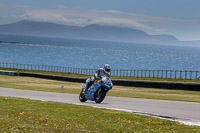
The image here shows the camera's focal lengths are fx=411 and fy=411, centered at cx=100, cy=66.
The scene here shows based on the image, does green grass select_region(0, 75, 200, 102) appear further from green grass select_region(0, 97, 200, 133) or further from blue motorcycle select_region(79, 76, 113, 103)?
green grass select_region(0, 97, 200, 133)

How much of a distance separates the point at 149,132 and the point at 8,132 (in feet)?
12.7

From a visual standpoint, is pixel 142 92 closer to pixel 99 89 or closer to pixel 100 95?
pixel 100 95

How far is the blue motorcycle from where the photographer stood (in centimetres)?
2016

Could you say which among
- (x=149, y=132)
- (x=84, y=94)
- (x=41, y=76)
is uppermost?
(x=149, y=132)

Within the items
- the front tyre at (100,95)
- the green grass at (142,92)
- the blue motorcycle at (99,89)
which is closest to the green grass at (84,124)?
the blue motorcycle at (99,89)

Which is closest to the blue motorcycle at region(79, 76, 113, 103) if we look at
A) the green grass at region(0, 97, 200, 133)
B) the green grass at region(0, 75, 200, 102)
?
the green grass at region(0, 97, 200, 133)

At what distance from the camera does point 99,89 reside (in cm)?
Answer: 2106

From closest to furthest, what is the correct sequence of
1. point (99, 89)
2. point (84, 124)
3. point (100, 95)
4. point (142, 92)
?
point (84, 124), point (99, 89), point (100, 95), point (142, 92)

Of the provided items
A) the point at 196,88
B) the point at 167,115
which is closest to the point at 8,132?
the point at 167,115

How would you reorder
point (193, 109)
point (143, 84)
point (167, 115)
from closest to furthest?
point (167, 115) < point (193, 109) < point (143, 84)

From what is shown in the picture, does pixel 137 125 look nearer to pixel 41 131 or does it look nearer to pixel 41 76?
pixel 41 131

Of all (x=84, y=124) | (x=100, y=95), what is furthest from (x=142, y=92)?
(x=84, y=124)

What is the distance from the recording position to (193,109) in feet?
62.0

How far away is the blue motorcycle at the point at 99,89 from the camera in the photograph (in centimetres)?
2016
